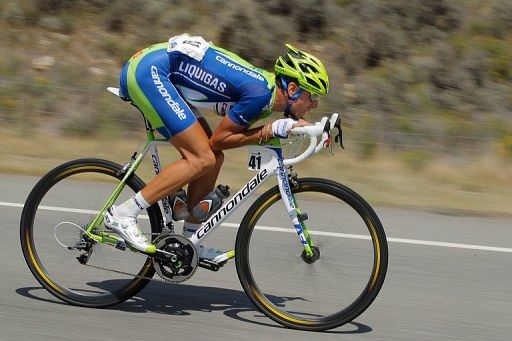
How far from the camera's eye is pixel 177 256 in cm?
552

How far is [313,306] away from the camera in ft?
18.6

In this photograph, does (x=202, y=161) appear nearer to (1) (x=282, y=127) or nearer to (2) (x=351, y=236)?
(1) (x=282, y=127)

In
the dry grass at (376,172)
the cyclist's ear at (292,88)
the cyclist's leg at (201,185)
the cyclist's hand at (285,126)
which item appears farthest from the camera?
the dry grass at (376,172)

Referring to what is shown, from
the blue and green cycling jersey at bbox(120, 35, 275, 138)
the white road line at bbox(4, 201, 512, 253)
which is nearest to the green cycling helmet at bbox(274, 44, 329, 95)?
the blue and green cycling jersey at bbox(120, 35, 275, 138)

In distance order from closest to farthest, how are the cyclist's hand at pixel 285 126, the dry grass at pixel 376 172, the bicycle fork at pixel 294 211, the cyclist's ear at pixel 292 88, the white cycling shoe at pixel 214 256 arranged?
1. the cyclist's hand at pixel 285 126
2. the cyclist's ear at pixel 292 88
3. the bicycle fork at pixel 294 211
4. the white cycling shoe at pixel 214 256
5. the dry grass at pixel 376 172

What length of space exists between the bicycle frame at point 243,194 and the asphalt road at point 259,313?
1.60 feet

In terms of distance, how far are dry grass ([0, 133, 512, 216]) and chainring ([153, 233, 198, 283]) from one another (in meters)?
3.42

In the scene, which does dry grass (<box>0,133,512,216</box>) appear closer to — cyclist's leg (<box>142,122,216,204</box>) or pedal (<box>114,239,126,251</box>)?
pedal (<box>114,239,126,251</box>)

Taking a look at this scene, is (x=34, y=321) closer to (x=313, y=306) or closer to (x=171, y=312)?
(x=171, y=312)

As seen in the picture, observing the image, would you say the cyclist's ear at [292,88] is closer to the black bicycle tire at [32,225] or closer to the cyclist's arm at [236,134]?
the cyclist's arm at [236,134]

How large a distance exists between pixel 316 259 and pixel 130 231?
1111 millimetres

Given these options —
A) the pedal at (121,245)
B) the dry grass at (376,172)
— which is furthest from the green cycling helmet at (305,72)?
the dry grass at (376,172)

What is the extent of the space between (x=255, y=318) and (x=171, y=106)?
1382 mm

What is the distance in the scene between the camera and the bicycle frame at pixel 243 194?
214 inches
